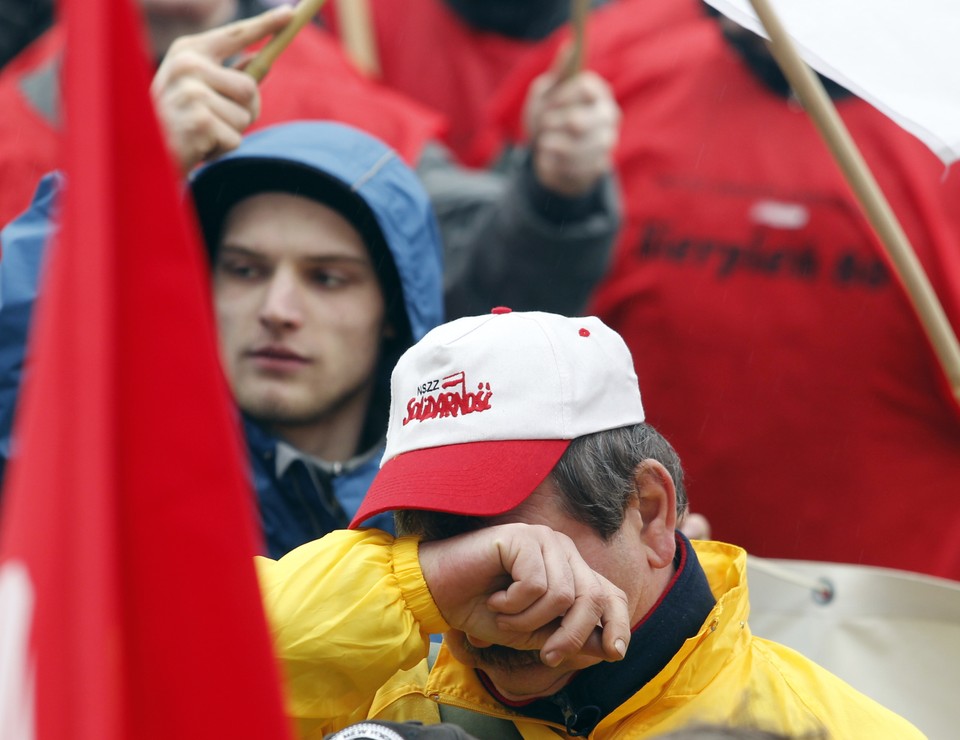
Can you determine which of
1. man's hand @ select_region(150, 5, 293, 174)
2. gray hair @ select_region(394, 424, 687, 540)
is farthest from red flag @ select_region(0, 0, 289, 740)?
man's hand @ select_region(150, 5, 293, 174)

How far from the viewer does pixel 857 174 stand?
2322mm

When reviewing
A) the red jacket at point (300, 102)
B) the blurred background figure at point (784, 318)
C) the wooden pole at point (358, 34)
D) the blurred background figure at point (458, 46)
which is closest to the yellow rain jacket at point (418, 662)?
the blurred background figure at point (784, 318)

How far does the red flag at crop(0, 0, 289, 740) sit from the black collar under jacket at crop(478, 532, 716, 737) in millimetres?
705

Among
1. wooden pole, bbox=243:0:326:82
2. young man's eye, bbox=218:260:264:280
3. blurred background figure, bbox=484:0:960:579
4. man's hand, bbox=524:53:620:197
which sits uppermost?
wooden pole, bbox=243:0:326:82

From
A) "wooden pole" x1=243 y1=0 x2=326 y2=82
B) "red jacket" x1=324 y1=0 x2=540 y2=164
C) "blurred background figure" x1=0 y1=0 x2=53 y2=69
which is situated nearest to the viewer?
"wooden pole" x1=243 y1=0 x2=326 y2=82

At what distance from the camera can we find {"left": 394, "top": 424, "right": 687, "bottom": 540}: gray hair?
1953 mm

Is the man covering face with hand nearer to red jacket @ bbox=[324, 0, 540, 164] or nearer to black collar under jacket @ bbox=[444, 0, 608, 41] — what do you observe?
red jacket @ bbox=[324, 0, 540, 164]

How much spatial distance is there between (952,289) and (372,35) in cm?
195

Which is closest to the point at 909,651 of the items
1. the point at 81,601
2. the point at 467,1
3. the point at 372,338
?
the point at 372,338

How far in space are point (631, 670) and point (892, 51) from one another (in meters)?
1.02

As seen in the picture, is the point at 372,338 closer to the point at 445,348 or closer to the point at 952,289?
the point at 445,348

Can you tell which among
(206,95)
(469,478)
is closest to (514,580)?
(469,478)

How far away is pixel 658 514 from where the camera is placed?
2.03 m

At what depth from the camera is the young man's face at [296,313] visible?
2920 millimetres
